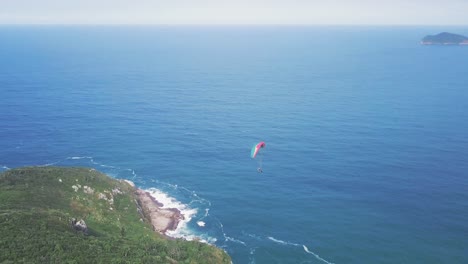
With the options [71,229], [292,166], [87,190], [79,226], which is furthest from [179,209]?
[292,166]

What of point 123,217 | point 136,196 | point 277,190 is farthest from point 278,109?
point 123,217

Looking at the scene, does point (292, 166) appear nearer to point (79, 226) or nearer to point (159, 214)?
point (159, 214)

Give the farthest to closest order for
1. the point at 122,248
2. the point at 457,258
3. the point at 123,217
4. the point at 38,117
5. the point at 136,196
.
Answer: the point at 38,117, the point at 136,196, the point at 123,217, the point at 457,258, the point at 122,248

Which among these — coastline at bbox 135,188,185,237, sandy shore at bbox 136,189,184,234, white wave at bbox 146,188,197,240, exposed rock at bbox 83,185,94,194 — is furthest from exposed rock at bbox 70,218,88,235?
white wave at bbox 146,188,197,240

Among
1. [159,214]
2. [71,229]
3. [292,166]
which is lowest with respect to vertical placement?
[159,214]

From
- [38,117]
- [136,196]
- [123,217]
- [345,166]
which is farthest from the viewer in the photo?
[38,117]

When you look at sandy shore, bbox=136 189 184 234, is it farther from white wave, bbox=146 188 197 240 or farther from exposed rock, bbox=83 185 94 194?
exposed rock, bbox=83 185 94 194

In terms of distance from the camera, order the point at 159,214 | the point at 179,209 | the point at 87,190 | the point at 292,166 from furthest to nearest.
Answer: the point at 292,166
the point at 179,209
the point at 159,214
the point at 87,190

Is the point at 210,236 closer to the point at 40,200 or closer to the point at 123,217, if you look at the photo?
the point at 123,217

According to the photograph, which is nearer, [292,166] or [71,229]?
[71,229]
